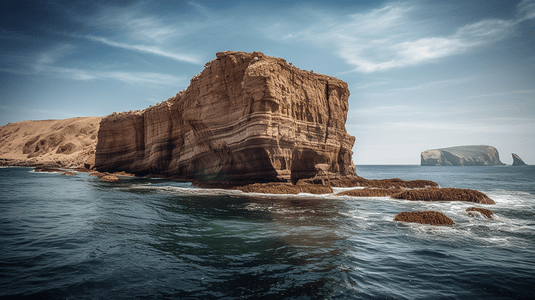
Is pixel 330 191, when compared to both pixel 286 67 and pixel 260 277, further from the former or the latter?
pixel 260 277

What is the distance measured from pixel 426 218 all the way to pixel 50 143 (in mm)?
110144

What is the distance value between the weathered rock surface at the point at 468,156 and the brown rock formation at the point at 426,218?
205983 mm

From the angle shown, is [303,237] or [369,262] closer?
[369,262]

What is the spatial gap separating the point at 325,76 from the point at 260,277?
30798mm

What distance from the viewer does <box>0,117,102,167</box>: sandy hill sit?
7344 centimetres

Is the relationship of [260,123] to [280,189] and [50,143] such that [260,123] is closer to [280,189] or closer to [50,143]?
[280,189]

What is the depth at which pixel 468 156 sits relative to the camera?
6934 inches

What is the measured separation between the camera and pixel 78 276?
223 inches

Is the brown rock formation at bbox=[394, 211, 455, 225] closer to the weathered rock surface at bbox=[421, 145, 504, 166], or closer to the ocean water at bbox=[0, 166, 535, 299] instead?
the ocean water at bbox=[0, 166, 535, 299]

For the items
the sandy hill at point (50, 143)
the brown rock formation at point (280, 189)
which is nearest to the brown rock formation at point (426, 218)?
the brown rock formation at point (280, 189)

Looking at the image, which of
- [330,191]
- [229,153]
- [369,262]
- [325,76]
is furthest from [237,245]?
[325,76]

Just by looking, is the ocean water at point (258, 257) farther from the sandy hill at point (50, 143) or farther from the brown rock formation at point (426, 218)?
the sandy hill at point (50, 143)

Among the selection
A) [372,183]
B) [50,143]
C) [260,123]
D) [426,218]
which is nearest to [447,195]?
[426,218]

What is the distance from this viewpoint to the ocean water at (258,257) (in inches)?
209
